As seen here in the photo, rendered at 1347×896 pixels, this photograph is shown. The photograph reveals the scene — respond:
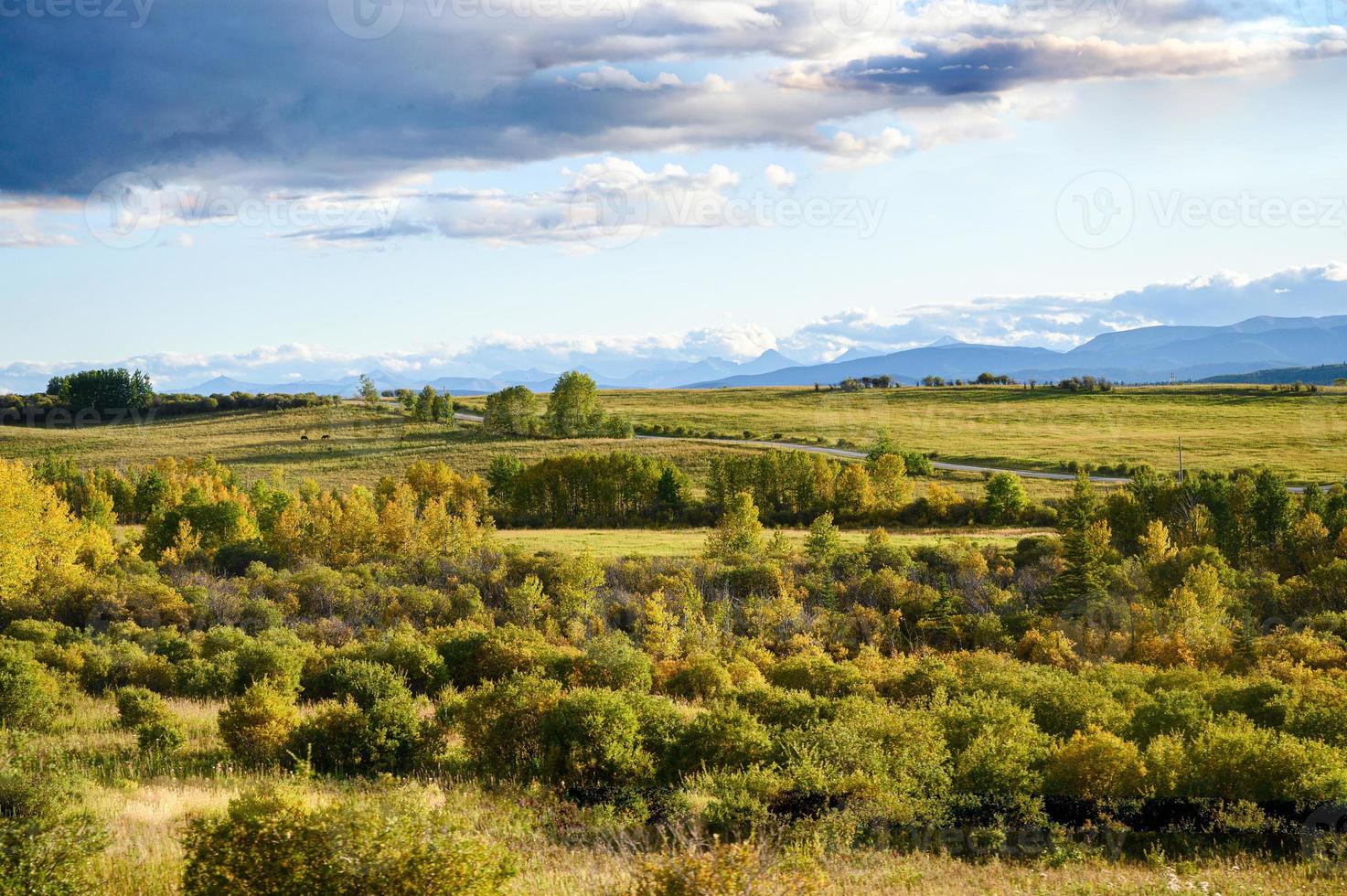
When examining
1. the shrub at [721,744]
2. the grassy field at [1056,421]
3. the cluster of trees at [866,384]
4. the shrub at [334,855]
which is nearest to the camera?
the shrub at [334,855]

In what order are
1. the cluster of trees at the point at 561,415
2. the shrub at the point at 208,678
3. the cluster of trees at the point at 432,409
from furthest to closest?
the cluster of trees at the point at 432,409 → the cluster of trees at the point at 561,415 → the shrub at the point at 208,678

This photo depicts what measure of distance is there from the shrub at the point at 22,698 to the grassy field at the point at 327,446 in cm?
6407

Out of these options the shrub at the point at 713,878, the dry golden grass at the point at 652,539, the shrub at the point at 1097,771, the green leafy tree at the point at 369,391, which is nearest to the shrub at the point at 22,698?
the shrub at the point at 713,878

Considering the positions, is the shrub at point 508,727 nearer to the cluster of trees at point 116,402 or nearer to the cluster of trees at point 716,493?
the cluster of trees at point 716,493

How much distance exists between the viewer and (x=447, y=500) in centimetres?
7169

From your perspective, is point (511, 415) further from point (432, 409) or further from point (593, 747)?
point (593, 747)

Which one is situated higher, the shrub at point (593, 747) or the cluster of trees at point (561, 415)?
the cluster of trees at point (561, 415)

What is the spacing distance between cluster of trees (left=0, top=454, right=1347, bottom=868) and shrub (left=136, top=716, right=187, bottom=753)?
Answer: 2.2 inches

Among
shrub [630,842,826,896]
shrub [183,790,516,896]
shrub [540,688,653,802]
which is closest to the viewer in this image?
shrub [183,790,516,896]

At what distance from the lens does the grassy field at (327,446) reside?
9794 cm

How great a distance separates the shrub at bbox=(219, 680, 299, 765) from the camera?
20688mm

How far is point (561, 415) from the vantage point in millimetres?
118938

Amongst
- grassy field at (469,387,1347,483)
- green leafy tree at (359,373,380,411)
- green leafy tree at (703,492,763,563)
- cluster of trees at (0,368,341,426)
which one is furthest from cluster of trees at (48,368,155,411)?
green leafy tree at (703,492,763,563)

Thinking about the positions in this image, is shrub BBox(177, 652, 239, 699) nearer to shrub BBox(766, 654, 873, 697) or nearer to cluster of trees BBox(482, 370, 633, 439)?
shrub BBox(766, 654, 873, 697)
